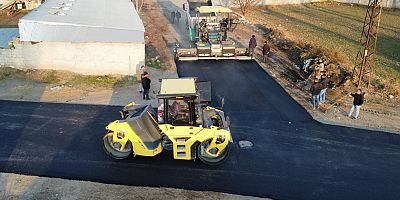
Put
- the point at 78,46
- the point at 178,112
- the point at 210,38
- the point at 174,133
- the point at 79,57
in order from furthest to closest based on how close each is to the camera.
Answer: the point at 210,38 < the point at 79,57 < the point at 78,46 < the point at 178,112 < the point at 174,133

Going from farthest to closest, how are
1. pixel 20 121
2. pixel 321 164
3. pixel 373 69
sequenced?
pixel 373 69 < pixel 20 121 < pixel 321 164

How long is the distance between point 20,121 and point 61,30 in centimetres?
594

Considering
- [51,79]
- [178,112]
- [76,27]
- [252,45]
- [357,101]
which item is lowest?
[51,79]

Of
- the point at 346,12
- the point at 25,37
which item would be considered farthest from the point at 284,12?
the point at 25,37

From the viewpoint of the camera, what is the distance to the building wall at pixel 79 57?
1816 cm

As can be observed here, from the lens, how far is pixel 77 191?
10203 mm

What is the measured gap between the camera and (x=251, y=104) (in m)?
16.0

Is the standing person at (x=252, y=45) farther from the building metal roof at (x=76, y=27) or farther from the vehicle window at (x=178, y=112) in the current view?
the vehicle window at (x=178, y=112)

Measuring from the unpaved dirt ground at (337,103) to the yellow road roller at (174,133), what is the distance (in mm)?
5435

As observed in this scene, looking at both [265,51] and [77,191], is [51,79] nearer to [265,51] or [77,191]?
[77,191]

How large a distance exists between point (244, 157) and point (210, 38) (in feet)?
36.5

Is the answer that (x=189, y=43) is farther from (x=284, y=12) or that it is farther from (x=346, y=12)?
(x=346, y=12)

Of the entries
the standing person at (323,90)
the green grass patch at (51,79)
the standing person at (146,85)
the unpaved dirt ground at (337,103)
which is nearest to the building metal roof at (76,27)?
the green grass patch at (51,79)

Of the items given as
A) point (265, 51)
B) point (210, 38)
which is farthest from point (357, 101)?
point (210, 38)
